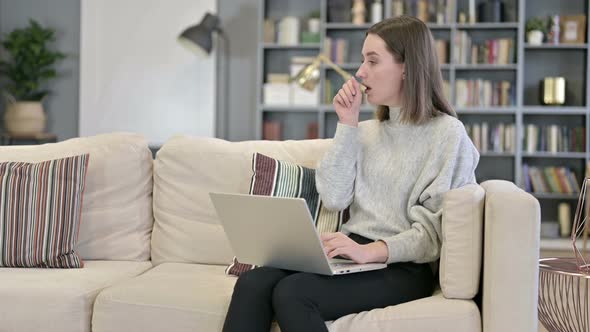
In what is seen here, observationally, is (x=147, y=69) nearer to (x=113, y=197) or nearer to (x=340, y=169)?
(x=113, y=197)

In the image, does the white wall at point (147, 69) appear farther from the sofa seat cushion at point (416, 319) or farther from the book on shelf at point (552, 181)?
the sofa seat cushion at point (416, 319)

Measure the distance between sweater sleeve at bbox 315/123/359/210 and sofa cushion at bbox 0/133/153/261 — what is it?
77cm

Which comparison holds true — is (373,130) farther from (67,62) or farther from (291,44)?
(67,62)

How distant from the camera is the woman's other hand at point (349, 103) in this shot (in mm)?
2404

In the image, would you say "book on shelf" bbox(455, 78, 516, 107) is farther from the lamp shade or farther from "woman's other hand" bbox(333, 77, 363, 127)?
"woman's other hand" bbox(333, 77, 363, 127)

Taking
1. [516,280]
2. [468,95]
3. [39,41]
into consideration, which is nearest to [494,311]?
[516,280]

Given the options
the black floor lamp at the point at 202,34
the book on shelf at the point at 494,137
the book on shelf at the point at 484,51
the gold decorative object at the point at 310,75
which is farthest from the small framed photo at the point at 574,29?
the black floor lamp at the point at 202,34

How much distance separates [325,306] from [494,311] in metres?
0.42

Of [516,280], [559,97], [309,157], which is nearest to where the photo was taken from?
[516,280]

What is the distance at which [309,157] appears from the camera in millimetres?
2797

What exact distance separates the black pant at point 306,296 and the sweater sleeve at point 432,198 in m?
0.07

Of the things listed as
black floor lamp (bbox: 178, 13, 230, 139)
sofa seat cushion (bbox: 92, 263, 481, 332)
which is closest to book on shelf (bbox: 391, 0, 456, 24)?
black floor lamp (bbox: 178, 13, 230, 139)

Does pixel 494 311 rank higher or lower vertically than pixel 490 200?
lower

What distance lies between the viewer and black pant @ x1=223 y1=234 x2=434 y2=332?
2002 millimetres
